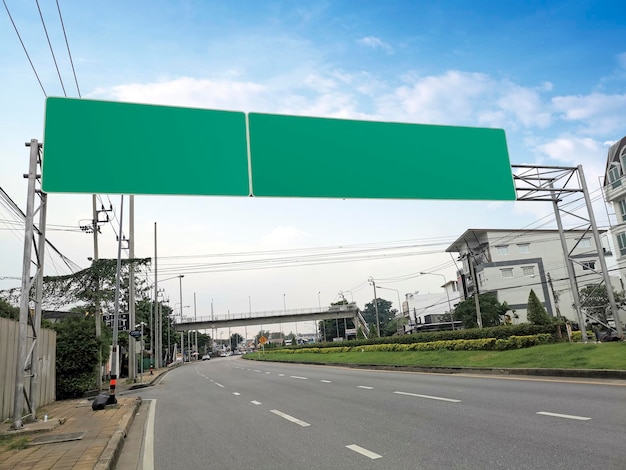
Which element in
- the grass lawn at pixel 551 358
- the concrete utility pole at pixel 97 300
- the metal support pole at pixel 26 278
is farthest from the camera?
the concrete utility pole at pixel 97 300

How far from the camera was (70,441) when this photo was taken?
8594 mm

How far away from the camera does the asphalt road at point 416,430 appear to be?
5.78 metres

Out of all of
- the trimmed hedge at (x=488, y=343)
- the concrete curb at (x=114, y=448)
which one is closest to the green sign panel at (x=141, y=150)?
the concrete curb at (x=114, y=448)

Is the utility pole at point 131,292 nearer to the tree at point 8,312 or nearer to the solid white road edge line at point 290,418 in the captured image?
the tree at point 8,312

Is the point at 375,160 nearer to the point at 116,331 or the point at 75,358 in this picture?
the point at 75,358

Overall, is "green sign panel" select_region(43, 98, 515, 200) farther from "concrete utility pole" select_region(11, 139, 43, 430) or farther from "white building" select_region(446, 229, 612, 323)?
"white building" select_region(446, 229, 612, 323)

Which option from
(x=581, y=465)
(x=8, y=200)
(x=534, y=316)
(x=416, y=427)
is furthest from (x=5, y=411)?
(x=534, y=316)

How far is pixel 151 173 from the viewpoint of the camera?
9.45 m

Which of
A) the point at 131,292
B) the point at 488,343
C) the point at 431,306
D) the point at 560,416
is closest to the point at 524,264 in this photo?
the point at 431,306

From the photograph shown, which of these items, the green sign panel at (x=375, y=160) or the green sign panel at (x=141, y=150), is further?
the green sign panel at (x=375, y=160)

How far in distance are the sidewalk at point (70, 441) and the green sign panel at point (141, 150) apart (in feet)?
15.3

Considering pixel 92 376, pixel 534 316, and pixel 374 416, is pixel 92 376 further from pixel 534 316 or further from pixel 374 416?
pixel 534 316

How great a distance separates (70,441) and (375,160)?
8662mm

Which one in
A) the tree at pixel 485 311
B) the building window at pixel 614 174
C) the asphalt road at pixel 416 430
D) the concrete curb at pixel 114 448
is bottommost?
the asphalt road at pixel 416 430
